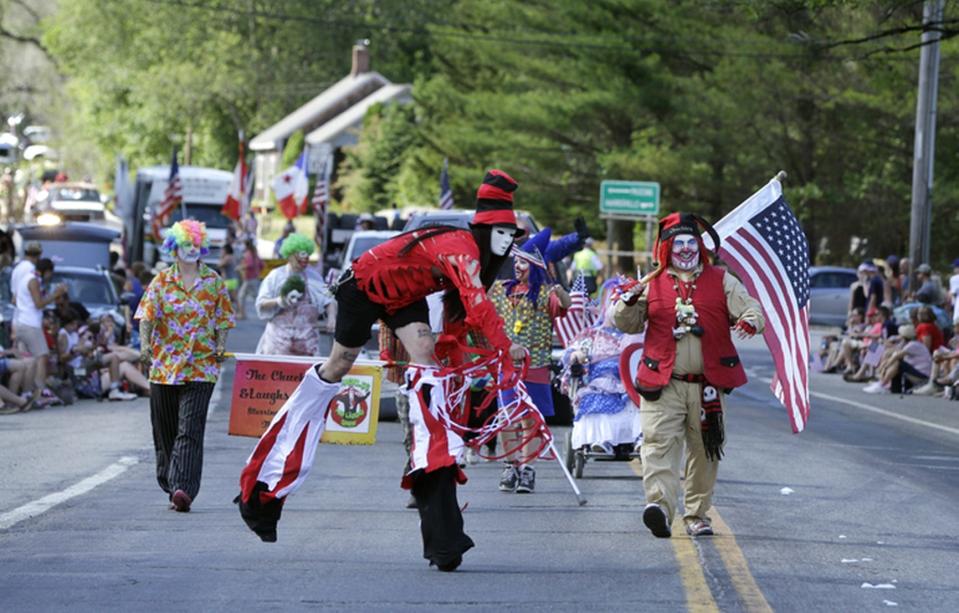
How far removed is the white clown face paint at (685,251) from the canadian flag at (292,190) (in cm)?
3210

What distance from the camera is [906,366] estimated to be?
2573cm

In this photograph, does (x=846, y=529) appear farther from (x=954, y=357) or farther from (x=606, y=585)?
(x=954, y=357)

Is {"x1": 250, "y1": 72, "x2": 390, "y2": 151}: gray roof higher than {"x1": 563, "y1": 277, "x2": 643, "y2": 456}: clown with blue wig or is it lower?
higher

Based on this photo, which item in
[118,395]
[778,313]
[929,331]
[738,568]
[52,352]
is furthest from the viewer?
[929,331]

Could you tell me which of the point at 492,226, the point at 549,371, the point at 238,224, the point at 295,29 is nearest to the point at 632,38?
the point at 238,224

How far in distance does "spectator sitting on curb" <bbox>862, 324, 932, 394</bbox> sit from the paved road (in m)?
9.54

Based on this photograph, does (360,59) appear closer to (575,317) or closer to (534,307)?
(575,317)

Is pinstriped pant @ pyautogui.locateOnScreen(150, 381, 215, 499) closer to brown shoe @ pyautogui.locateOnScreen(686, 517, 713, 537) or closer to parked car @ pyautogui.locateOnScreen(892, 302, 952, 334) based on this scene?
brown shoe @ pyautogui.locateOnScreen(686, 517, 713, 537)

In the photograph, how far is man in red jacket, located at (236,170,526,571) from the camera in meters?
8.83

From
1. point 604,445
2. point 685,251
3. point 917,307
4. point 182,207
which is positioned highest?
point 182,207

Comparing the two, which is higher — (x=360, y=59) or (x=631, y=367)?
(x=360, y=59)

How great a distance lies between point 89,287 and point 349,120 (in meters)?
63.7

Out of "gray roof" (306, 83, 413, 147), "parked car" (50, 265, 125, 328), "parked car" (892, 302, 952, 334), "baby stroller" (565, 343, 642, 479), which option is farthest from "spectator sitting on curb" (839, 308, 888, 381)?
"gray roof" (306, 83, 413, 147)

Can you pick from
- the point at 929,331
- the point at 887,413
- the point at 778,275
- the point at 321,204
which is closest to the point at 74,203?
the point at 321,204
